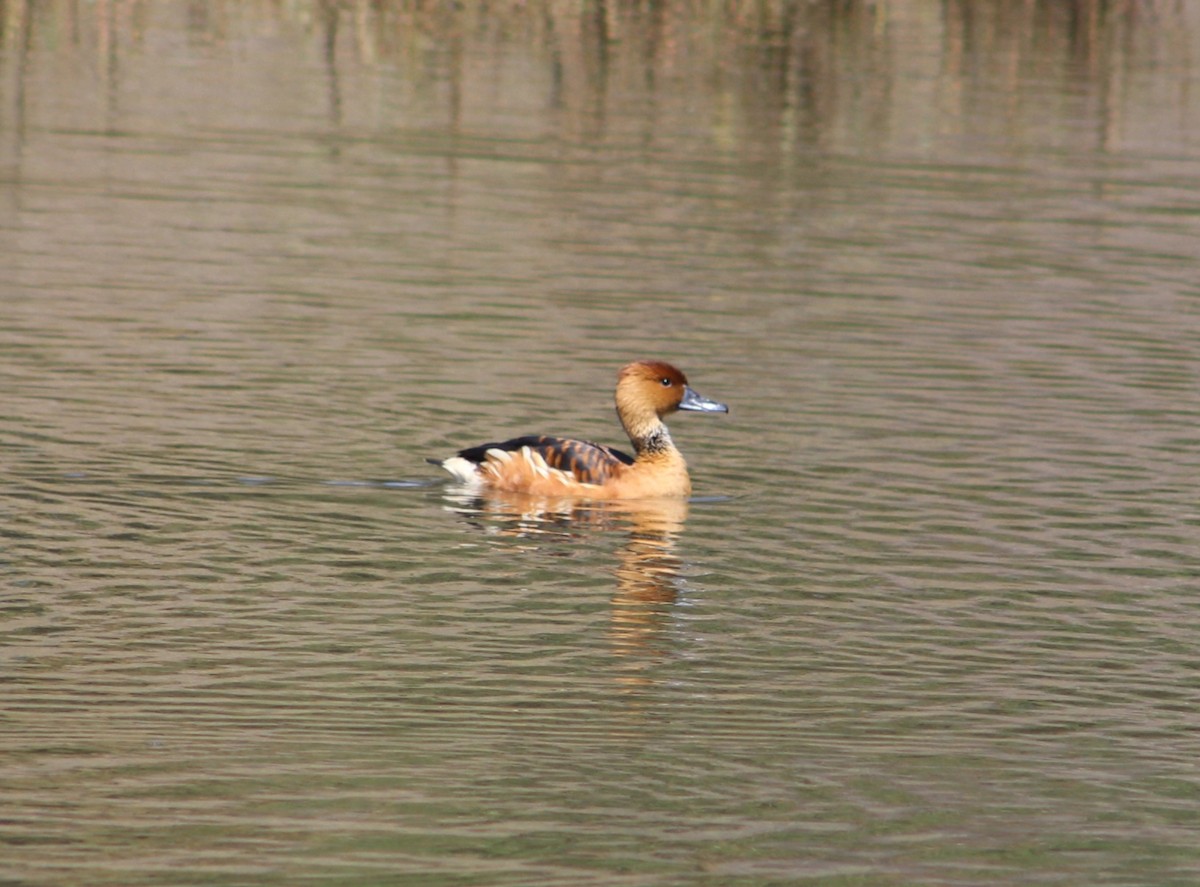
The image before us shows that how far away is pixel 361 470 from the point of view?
14609 mm

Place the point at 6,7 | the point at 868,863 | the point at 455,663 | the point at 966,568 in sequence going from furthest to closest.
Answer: the point at 6,7 < the point at 966,568 < the point at 455,663 < the point at 868,863

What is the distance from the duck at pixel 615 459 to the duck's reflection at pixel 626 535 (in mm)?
82

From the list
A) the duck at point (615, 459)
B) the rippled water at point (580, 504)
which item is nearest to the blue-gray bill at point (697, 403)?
the duck at point (615, 459)

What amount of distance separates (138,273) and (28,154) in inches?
247

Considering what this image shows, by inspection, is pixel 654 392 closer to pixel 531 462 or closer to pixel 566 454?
pixel 566 454

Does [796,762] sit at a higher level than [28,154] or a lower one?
lower

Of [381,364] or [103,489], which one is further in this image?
[381,364]

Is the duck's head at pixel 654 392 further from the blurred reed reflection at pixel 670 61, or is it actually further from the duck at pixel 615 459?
the blurred reed reflection at pixel 670 61

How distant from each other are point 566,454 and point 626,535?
2.91 ft

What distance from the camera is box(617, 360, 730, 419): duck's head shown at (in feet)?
50.4

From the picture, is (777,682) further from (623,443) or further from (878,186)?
(878,186)

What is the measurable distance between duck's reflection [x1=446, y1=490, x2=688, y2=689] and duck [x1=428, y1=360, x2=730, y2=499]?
3.2 inches

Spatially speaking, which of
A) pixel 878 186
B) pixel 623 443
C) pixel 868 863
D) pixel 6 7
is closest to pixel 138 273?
pixel 623 443

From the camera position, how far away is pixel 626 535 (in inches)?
547
